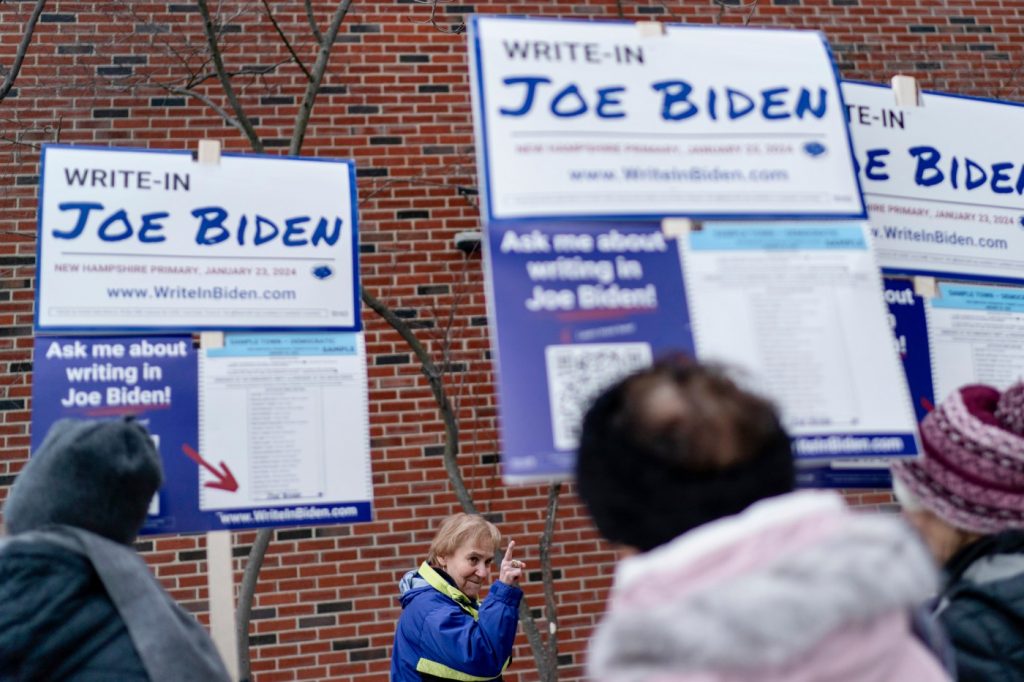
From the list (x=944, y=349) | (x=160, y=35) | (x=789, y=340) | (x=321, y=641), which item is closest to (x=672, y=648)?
(x=789, y=340)

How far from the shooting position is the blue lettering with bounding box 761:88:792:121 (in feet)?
8.02

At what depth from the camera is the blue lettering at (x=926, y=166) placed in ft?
9.50

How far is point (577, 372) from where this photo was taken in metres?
2.10

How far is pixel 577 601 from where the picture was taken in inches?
223

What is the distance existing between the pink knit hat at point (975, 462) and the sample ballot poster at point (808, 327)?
0.15 m

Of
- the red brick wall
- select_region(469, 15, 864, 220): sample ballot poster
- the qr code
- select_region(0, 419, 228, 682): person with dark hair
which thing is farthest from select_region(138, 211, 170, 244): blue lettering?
the red brick wall

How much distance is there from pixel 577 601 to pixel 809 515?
4562 millimetres

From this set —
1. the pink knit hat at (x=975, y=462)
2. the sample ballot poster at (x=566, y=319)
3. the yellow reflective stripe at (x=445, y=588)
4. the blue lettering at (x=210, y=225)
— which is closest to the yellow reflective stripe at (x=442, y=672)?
the yellow reflective stripe at (x=445, y=588)

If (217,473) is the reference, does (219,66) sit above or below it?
above

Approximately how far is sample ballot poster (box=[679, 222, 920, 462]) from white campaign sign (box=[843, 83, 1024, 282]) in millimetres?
547

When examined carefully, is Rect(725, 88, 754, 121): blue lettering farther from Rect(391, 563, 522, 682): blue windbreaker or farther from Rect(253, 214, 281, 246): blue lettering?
Rect(391, 563, 522, 682): blue windbreaker

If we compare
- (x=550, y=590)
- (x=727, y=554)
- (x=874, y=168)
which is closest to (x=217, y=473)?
(x=874, y=168)

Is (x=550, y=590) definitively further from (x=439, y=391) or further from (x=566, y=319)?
(x=566, y=319)

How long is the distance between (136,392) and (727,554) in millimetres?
2133
